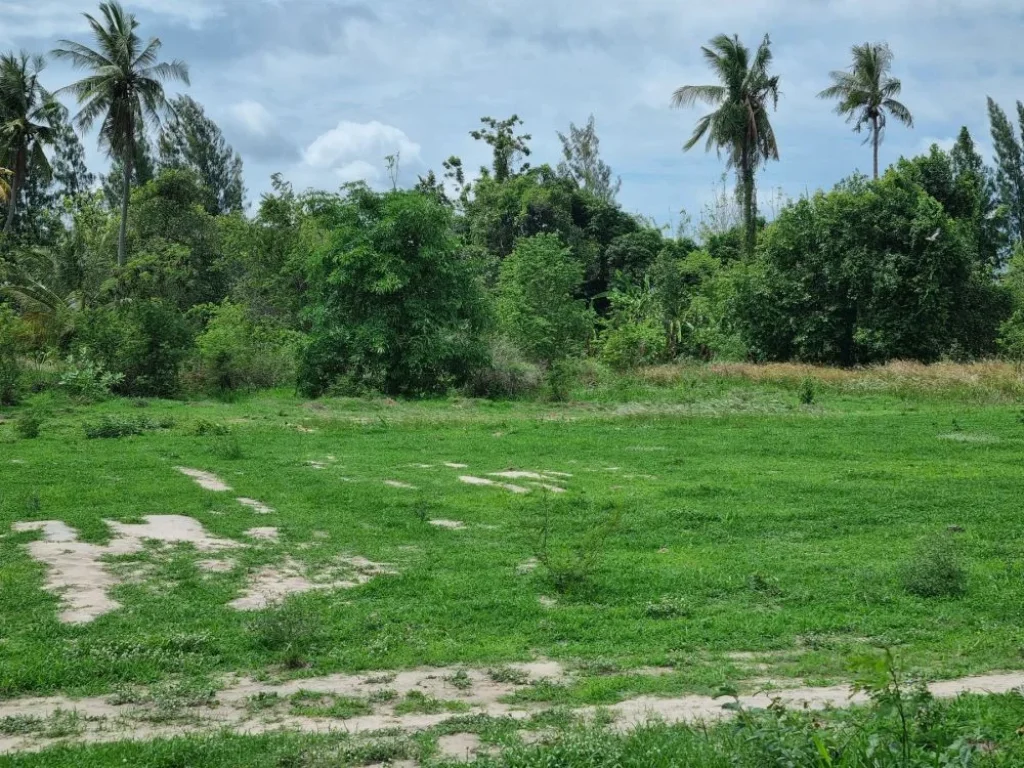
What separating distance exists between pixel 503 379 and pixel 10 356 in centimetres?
1433

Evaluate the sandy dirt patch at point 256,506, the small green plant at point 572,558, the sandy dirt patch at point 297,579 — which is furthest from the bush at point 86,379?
the small green plant at point 572,558

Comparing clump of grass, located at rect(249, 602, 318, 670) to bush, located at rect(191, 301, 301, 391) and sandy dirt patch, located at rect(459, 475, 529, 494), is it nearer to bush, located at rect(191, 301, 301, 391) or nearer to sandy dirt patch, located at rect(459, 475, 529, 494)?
sandy dirt patch, located at rect(459, 475, 529, 494)

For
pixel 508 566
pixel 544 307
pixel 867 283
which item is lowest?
pixel 508 566

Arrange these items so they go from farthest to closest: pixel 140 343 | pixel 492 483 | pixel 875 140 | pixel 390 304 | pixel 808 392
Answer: pixel 875 140 → pixel 390 304 → pixel 140 343 → pixel 808 392 → pixel 492 483

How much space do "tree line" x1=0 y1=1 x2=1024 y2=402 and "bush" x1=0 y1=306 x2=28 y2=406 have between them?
0.31 feet

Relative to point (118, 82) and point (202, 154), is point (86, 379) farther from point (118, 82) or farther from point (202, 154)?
point (202, 154)

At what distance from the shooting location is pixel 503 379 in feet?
98.6

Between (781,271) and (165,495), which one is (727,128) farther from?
(165,495)

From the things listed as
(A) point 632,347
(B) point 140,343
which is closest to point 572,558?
(B) point 140,343

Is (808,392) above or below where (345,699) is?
above

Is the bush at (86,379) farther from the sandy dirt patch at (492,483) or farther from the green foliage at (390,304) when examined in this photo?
the sandy dirt patch at (492,483)

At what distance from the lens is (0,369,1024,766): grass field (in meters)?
5.75

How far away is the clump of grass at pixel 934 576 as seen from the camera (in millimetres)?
7301

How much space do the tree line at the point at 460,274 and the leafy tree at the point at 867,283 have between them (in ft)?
0.31
